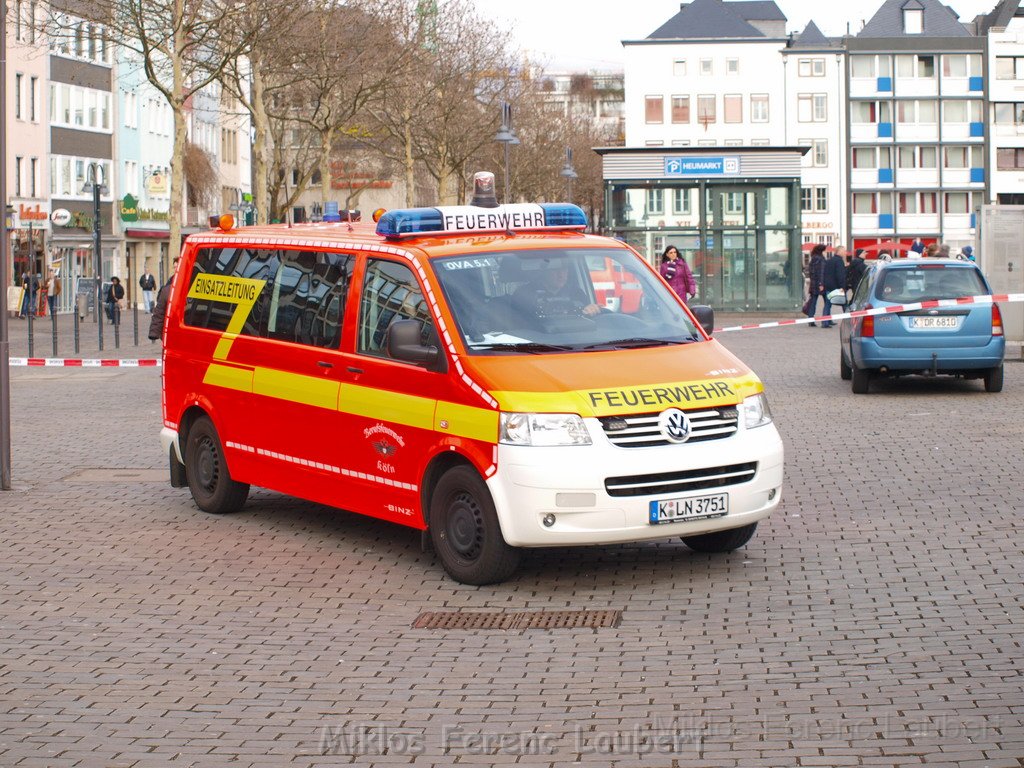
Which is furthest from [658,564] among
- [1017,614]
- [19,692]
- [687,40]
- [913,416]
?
[687,40]

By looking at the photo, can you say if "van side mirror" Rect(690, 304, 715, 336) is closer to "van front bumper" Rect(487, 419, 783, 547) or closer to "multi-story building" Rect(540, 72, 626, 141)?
"van front bumper" Rect(487, 419, 783, 547)

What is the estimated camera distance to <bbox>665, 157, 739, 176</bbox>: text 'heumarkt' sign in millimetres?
46062

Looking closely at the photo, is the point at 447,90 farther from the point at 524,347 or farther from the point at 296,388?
the point at 524,347

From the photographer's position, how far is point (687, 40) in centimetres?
11412

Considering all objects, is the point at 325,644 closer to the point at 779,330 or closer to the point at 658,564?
the point at 658,564

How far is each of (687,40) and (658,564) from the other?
4208 inches

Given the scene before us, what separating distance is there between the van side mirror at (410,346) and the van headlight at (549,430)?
2.56 feet

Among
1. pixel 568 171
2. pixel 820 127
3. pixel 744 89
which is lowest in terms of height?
pixel 568 171

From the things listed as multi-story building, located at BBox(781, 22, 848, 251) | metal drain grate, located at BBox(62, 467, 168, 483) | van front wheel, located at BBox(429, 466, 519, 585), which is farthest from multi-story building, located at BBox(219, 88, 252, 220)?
van front wheel, located at BBox(429, 466, 519, 585)

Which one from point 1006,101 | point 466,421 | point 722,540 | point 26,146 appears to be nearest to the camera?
point 466,421

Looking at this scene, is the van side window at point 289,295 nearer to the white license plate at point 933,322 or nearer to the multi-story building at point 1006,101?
the white license plate at point 933,322

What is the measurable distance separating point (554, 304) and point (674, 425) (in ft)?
3.89

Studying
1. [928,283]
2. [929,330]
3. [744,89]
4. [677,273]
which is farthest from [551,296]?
[744,89]

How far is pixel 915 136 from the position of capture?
387ft
